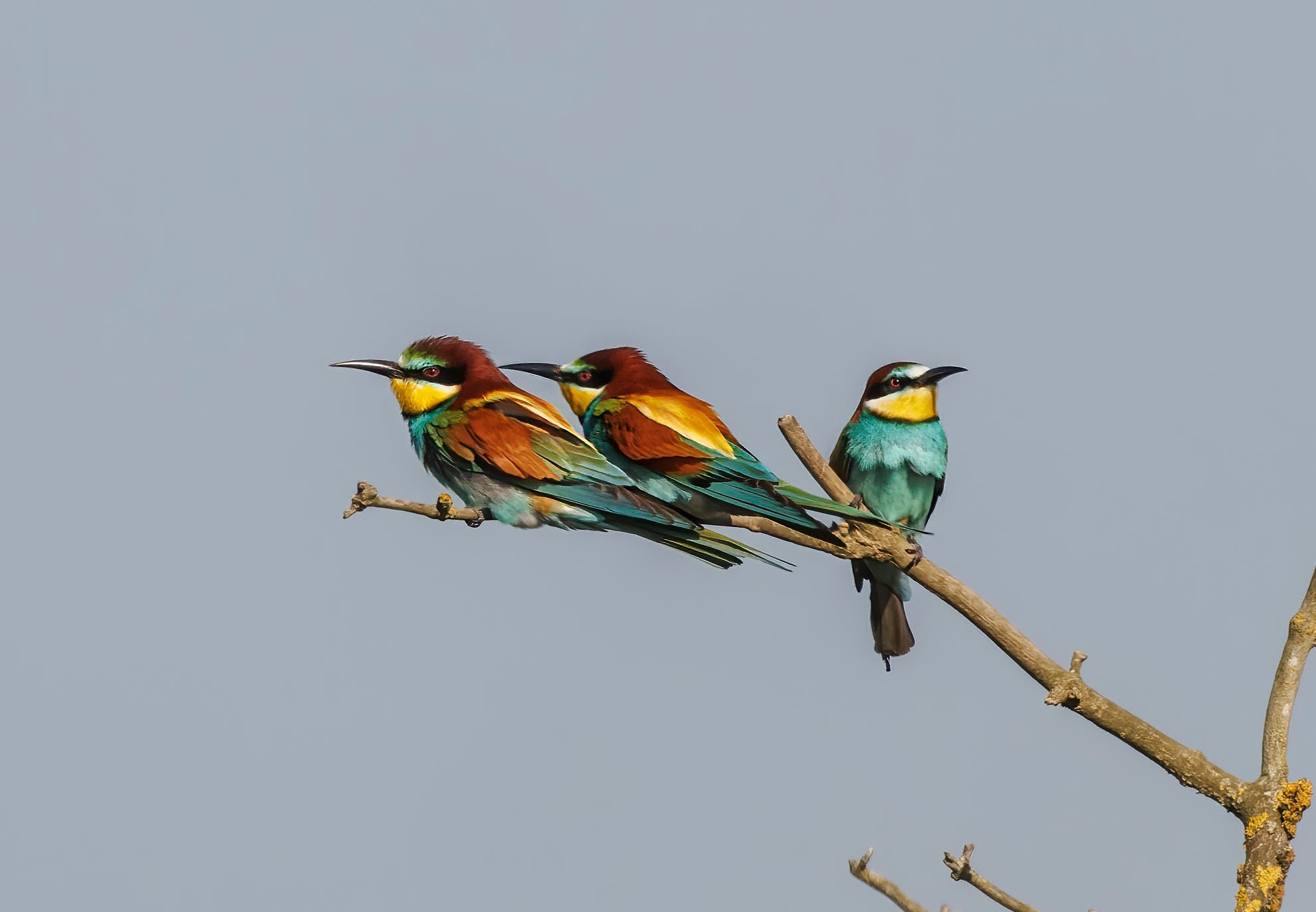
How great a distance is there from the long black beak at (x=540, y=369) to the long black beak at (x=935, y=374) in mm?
1267

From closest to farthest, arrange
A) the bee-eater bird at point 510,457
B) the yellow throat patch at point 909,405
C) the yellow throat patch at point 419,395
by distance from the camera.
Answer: the bee-eater bird at point 510,457
the yellow throat patch at point 419,395
the yellow throat patch at point 909,405

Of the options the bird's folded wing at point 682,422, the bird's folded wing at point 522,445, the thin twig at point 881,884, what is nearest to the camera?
the thin twig at point 881,884

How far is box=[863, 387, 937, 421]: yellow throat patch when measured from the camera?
545cm

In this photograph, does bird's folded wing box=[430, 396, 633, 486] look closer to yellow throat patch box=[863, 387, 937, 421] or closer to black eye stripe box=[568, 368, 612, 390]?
black eye stripe box=[568, 368, 612, 390]

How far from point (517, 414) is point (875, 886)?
183cm

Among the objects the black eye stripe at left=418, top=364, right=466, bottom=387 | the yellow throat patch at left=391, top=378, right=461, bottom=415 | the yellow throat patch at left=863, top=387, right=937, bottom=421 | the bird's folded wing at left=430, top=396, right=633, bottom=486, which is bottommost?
the bird's folded wing at left=430, top=396, right=633, bottom=486

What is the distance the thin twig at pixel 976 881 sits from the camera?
3.40 m

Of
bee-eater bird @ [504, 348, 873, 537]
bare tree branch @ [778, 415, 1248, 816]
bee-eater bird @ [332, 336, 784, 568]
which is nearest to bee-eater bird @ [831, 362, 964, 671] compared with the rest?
bee-eater bird @ [504, 348, 873, 537]

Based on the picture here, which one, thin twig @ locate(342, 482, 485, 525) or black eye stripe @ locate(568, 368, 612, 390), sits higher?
black eye stripe @ locate(568, 368, 612, 390)

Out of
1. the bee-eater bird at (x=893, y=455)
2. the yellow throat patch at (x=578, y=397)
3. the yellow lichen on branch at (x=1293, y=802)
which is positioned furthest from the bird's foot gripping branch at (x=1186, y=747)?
the bee-eater bird at (x=893, y=455)

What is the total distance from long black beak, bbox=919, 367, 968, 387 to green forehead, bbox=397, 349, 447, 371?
1.68 meters

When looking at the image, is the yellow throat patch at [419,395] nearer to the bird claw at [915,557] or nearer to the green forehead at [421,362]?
the green forehead at [421,362]

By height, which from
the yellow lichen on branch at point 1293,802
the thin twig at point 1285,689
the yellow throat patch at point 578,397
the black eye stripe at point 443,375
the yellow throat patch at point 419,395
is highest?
the yellow throat patch at point 578,397

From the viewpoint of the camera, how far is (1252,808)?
3664mm
